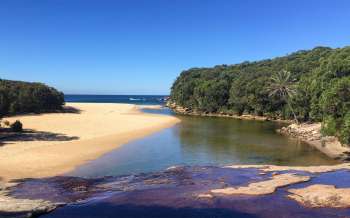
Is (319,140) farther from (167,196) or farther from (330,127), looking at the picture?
(167,196)

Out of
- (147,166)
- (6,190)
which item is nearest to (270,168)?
(147,166)

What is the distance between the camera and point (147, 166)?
41.5m

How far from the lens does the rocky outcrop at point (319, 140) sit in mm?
Result: 48406

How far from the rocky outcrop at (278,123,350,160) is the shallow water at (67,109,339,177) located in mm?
1457

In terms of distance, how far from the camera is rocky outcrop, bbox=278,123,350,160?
4841 centimetres

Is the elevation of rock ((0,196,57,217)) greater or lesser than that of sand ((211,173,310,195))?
lesser

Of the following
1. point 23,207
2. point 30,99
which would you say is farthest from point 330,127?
point 30,99

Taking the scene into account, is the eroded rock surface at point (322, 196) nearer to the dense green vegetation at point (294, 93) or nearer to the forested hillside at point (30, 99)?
the dense green vegetation at point (294, 93)

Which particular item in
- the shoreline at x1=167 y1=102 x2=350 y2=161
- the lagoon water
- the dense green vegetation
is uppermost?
the dense green vegetation

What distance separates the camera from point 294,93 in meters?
89.2

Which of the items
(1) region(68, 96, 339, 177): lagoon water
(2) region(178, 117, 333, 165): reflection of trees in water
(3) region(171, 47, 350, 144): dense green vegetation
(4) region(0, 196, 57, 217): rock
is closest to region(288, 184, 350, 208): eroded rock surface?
→ (1) region(68, 96, 339, 177): lagoon water

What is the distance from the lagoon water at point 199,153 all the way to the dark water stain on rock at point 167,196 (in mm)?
5729

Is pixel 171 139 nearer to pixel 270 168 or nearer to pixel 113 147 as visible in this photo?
pixel 113 147

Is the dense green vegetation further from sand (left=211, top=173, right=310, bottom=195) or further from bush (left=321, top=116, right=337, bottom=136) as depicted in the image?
sand (left=211, top=173, right=310, bottom=195)
